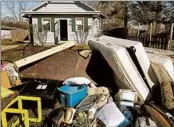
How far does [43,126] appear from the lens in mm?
3461

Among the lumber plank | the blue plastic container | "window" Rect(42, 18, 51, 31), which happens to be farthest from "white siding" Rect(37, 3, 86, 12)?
the blue plastic container

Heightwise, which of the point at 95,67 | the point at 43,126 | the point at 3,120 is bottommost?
the point at 43,126

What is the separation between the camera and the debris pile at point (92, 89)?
332 centimetres

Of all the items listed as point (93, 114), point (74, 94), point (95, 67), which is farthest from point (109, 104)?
point (95, 67)

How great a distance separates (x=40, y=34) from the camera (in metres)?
15.2

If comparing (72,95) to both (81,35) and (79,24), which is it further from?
(79,24)

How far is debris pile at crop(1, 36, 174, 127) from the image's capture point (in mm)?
3322

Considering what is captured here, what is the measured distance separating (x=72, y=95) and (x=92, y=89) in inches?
16.9

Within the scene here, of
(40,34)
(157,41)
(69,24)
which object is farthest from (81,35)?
(157,41)

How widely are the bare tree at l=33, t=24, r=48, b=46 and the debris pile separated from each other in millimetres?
10303

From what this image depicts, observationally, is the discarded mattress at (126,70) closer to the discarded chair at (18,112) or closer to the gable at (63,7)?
the discarded chair at (18,112)

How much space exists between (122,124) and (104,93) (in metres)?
0.79

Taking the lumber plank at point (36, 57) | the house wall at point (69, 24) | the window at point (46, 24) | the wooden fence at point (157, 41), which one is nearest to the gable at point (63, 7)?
the house wall at point (69, 24)

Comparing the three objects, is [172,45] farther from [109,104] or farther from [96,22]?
[109,104]
